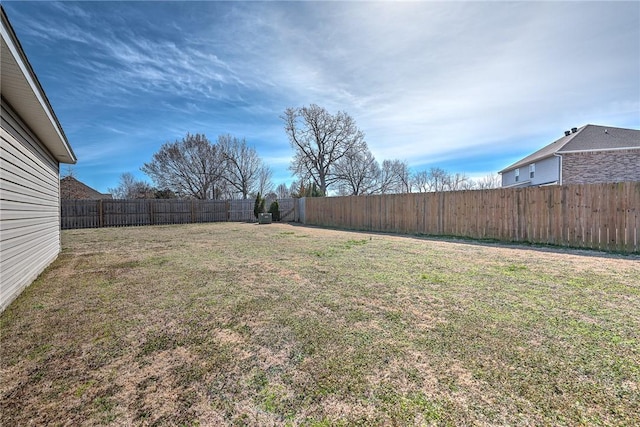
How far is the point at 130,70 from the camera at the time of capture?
8.59 m

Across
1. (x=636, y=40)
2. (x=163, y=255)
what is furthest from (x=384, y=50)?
(x=163, y=255)

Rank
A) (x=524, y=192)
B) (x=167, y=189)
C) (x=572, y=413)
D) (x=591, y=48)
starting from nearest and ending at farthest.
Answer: (x=572, y=413), (x=591, y=48), (x=524, y=192), (x=167, y=189)

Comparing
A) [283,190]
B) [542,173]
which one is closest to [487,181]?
[542,173]

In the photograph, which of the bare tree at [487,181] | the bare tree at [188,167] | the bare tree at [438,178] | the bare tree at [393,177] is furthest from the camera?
the bare tree at [438,178]

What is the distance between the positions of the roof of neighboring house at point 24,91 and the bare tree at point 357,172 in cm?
2406

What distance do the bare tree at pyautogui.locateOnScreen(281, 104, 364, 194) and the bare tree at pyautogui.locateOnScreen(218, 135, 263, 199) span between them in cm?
508

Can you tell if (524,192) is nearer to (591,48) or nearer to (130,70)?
(591,48)

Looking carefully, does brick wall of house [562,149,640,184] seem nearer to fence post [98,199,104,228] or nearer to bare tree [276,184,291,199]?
fence post [98,199,104,228]

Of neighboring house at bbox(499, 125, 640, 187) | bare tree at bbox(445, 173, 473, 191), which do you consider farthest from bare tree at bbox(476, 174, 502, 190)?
neighboring house at bbox(499, 125, 640, 187)

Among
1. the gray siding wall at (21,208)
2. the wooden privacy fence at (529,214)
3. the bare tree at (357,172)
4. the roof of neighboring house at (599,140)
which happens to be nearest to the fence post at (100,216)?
the gray siding wall at (21,208)

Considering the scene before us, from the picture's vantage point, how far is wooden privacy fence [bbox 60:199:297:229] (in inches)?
582

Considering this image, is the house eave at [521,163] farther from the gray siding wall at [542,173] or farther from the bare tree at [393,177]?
the bare tree at [393,177]

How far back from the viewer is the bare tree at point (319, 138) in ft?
85.4

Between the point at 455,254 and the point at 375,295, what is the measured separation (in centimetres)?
344
